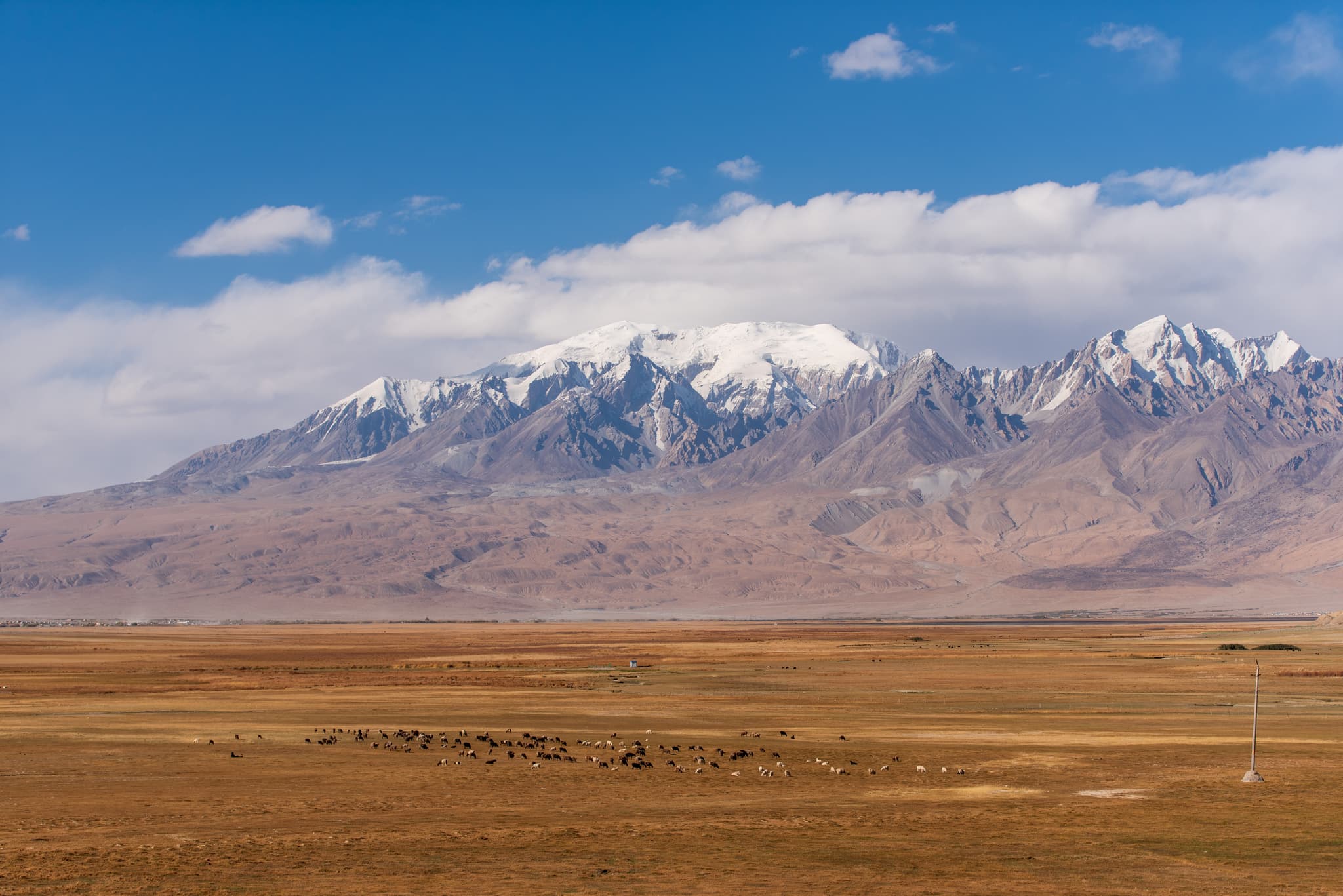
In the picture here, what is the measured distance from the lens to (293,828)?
30906mm

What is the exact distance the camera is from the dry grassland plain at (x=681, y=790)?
26.3 m

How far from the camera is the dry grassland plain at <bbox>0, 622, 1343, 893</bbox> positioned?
2628 cm

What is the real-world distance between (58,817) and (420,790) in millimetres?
9216

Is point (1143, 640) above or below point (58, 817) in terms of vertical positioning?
below

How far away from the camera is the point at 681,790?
123 ft

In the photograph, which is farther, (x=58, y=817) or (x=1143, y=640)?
(x=1143, y=640)

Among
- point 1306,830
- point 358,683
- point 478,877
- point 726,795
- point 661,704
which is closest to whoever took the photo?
point 478,877

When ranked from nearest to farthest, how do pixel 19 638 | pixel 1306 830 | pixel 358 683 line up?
pixel 1306 830 → pixel 358 683 → pixel 19 638

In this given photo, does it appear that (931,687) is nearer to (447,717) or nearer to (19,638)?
(447,717)

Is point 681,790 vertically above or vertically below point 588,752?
above

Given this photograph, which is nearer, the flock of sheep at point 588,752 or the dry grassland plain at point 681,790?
the dry grassland plain at point 681,790

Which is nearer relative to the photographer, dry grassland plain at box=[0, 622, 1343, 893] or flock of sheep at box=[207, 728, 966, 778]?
dry grassland plain at box=[0, 622, 1343, 893]

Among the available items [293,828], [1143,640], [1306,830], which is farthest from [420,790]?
[1143,640]

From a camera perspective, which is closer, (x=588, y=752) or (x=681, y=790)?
(x=681, y=790)
